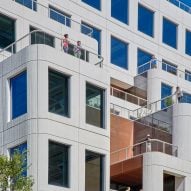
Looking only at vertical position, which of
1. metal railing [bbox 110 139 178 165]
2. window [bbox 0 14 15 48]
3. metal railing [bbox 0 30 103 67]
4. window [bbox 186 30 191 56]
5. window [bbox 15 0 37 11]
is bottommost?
metal railing [bbox 110 139 178 165]

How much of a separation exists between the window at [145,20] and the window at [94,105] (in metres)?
18.7

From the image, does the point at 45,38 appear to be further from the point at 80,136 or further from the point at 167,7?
Result: the point at 167,7

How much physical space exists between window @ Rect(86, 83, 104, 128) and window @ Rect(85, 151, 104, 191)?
159cm

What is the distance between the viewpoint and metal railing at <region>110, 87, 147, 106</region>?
5197 cm

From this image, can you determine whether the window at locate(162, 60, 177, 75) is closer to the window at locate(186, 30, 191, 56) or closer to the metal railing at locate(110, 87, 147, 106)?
the metal railing at locate(110, 87, 147, 106)

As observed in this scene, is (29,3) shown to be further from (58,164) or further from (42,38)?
(58,164)

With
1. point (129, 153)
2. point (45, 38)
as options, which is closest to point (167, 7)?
point (129, 153)

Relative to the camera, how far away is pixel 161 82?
5584 centimetres

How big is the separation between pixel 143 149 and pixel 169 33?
1911 cm

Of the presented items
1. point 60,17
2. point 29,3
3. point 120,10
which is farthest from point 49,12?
point 120,10

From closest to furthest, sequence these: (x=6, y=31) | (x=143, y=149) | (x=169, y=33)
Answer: (x=143, y=149)
(x=6, y=31)
(x=169, y=33)

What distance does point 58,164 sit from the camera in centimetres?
3712

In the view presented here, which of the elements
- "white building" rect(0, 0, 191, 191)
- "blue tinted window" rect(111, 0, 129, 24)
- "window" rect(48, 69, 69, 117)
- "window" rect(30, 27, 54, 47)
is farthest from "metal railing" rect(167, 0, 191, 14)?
"window" rect(48, 69, 69, 117)

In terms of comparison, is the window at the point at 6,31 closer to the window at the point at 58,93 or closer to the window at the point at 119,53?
the window at the point at 58,93
